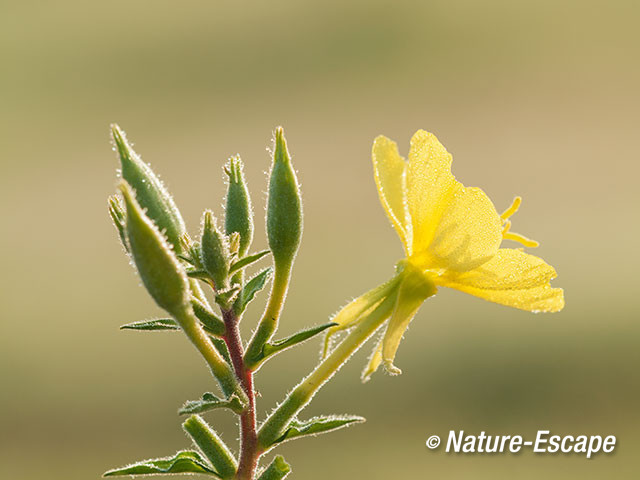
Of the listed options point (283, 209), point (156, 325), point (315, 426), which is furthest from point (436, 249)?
point (156, 325)

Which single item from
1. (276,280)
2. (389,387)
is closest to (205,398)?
(276,280)

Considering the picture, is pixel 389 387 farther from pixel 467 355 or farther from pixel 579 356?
pixel 579 356

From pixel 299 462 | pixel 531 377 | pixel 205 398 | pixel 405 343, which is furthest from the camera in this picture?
pixel 405 343

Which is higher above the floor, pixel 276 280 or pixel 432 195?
pixel 432 195

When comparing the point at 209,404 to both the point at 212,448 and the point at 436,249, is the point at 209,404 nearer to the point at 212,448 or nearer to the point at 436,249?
the point at 212,448

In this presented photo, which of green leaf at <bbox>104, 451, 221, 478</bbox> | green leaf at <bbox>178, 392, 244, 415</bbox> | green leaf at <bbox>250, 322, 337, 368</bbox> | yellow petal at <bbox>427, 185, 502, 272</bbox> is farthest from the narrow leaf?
yellow petal at <bbox>427, 185, 502, 272</bbox>

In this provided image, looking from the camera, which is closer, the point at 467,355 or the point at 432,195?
the point at 432,195

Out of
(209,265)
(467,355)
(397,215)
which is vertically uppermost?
(467,355)
